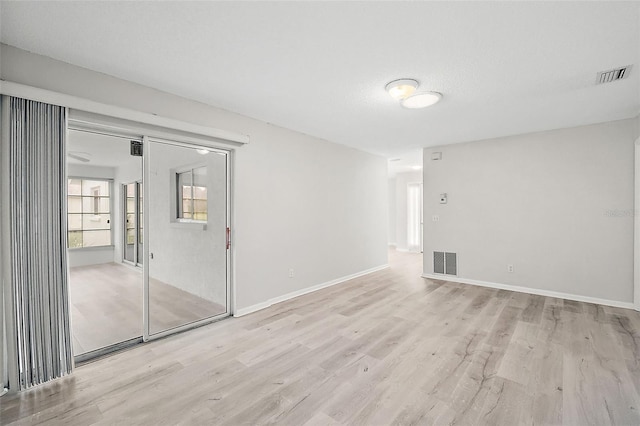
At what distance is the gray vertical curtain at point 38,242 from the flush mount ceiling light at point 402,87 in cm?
292

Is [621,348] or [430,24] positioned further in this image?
[621,348]

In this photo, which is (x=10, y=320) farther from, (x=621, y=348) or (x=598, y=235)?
(x=598, y=235)

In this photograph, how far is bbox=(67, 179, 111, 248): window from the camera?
8.89 feet

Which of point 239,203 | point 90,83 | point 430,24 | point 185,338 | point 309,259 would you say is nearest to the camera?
point 430,24

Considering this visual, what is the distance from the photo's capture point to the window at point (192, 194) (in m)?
3.62

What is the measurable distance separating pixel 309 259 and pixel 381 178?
2874 mm

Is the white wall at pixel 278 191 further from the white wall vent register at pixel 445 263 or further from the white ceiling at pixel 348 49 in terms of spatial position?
the white wall vent register at pixel 445 263

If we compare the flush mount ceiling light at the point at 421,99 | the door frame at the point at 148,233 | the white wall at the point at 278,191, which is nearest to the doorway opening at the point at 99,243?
the door frame at the point at 148,233

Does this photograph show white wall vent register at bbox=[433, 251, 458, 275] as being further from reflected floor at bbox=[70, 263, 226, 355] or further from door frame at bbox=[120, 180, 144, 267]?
door frame at bbox=[120, 180, 144, 267]

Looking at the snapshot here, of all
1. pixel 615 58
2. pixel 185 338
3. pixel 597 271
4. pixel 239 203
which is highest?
pixel 615 58

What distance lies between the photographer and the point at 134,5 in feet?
5.79

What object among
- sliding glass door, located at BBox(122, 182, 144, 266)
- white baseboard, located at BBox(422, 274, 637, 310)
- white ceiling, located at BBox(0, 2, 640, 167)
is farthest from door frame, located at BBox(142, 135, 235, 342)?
white baseboard, located at BBox(422, 274, 637, 310)

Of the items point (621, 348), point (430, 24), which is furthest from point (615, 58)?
point (621, 348)

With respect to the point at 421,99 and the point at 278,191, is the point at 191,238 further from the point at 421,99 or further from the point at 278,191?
the point at 421,99
